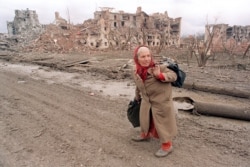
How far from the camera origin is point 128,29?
116 ft

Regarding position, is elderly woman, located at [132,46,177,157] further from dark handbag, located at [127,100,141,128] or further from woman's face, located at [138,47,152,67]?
dark handbag, located at [127,100,141,128]

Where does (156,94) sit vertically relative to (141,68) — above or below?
below

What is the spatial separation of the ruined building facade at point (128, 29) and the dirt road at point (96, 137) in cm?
1841

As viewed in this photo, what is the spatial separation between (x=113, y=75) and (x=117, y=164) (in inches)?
211

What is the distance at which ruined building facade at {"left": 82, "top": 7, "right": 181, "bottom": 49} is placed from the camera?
108 feet

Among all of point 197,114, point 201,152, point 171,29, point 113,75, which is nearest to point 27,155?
point 201,152

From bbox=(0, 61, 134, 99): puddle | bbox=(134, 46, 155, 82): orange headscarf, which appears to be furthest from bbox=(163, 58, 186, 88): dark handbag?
bbox=(0, 61, 134, 99): puddle

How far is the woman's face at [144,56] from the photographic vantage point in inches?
94.7

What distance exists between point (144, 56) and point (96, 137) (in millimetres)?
1489

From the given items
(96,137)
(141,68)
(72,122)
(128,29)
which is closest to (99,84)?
(72,122)

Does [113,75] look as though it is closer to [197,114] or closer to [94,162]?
[197,114]

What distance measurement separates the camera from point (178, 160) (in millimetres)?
2549

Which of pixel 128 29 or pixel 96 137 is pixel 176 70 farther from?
pixel 128 29

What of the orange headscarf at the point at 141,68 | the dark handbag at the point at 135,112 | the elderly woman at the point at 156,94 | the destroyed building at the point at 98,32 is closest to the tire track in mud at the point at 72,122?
the dark handbag at the point at 135,112
